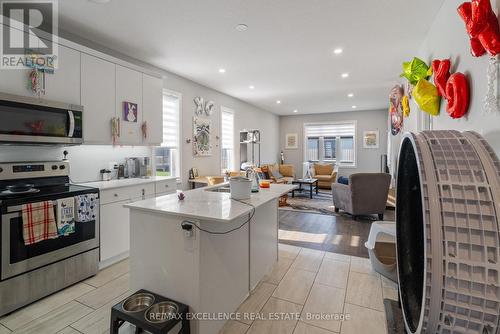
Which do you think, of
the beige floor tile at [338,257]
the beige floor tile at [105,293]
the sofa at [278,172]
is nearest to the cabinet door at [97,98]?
the beige floor tile at [105,293]

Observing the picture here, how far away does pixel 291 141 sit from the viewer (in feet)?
31.2

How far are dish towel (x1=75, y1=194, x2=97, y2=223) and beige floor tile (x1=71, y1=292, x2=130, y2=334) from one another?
865mm

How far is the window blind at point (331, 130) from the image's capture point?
8.61 meters

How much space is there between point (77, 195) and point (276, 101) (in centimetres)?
559

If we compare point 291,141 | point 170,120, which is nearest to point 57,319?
point 170,120

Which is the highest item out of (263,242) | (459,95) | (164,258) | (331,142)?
(331,142)

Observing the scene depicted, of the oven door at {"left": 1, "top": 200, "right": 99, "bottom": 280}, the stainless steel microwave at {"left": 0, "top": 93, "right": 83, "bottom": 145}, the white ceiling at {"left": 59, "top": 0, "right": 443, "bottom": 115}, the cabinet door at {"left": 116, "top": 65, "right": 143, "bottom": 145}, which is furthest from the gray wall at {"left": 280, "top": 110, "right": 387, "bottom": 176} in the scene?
the oven door at {"left": 1, "top": 200, "right": 99, "bottom": 280}

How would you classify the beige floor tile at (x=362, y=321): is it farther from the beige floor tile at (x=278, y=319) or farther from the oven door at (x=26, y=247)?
the oven door at (x=26, y=247)

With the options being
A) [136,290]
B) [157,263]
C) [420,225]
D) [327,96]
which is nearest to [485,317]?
[420,225]

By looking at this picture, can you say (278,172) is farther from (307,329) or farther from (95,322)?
(95,322)

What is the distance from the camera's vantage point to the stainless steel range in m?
1.88

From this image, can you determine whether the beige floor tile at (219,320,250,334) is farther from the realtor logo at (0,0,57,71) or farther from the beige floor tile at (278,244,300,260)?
the realtor logo at (0,0,57,71)

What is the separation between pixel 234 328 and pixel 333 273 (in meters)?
1.28

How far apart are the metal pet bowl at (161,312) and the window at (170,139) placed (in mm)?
2861
